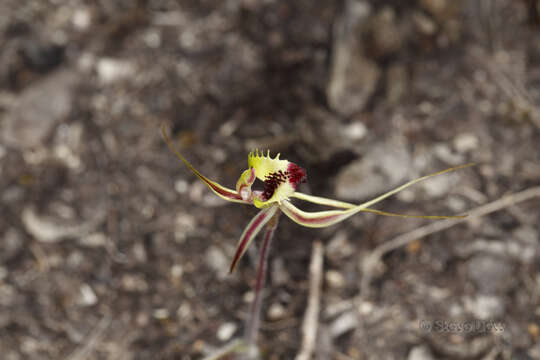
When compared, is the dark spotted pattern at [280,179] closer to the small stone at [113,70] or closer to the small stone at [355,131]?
the small stone at [355,131]

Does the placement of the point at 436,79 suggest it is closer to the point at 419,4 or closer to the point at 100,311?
the point at 419,4

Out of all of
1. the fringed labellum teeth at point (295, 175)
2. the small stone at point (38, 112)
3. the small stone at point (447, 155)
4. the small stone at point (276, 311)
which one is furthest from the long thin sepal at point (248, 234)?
the small stone at point (38, 112)

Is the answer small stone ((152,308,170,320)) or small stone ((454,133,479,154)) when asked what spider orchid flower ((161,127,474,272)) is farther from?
small stone ((454,133,479,154))

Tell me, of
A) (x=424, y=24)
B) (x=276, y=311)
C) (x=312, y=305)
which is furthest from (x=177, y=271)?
(x=424, y=24)

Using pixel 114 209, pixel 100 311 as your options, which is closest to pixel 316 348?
pixel 100 311

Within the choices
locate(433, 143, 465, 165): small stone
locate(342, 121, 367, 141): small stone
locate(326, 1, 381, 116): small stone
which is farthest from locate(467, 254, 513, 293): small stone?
locate(326, 1, 381, 116): small stone
